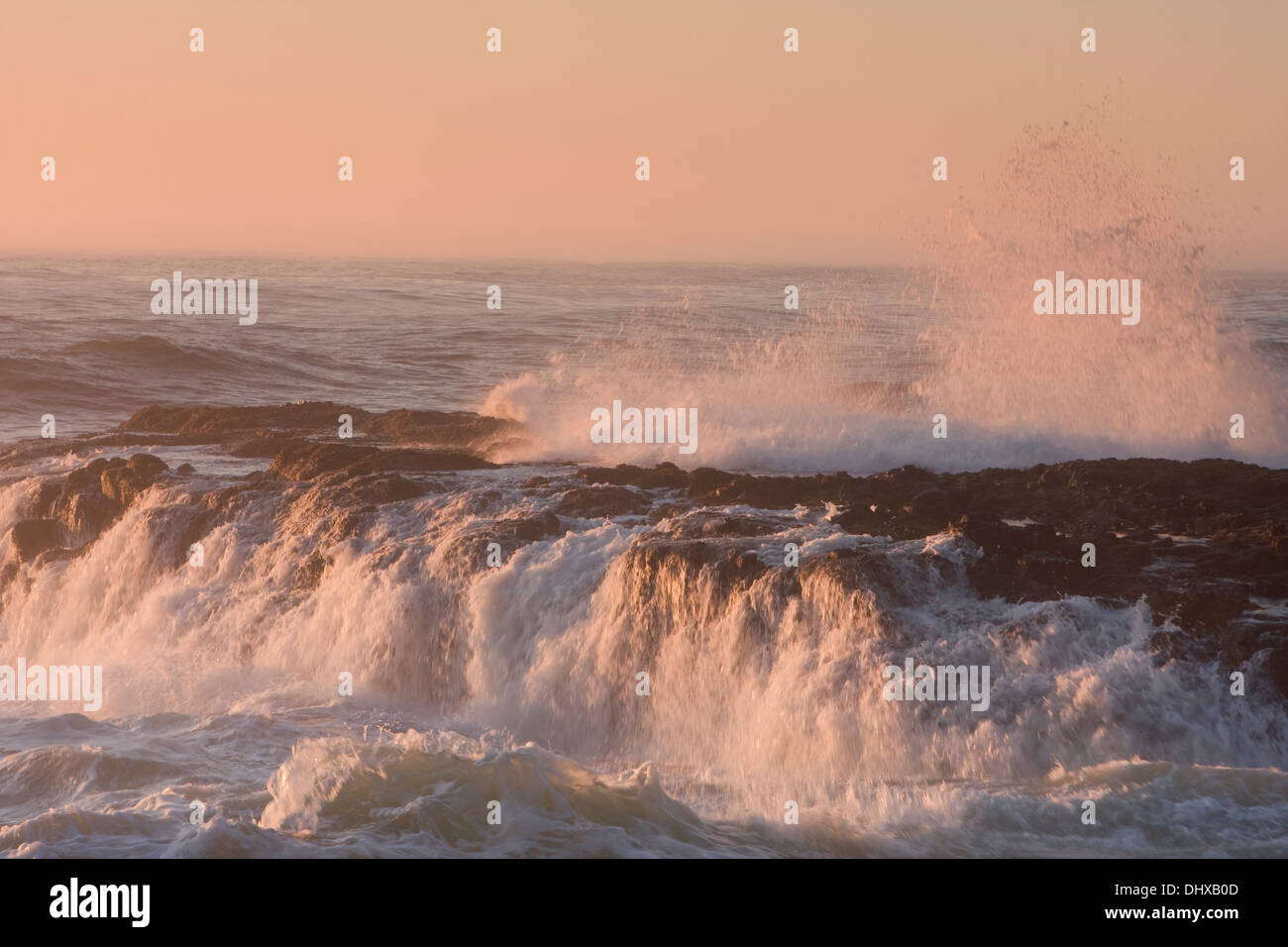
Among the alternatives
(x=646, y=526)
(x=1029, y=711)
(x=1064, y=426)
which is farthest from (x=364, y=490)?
(x=1064, y=426)

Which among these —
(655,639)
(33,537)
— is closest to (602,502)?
(655,639)

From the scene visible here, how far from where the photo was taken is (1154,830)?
388 inches

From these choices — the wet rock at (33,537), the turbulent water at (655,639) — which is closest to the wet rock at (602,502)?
the turbulent water at (655,639)

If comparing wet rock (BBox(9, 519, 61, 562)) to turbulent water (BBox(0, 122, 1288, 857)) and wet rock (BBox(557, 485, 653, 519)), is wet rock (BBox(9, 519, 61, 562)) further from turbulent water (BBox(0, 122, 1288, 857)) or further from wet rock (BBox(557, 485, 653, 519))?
wet rock (BBox(557, 485, 653, 519))

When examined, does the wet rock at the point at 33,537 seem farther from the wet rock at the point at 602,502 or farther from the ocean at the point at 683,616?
the wet rock at the point at 602,502

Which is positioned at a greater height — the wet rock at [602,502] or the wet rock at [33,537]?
the wet rock at [602,502]

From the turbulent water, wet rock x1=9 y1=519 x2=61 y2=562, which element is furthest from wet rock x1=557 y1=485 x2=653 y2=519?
wet rock x1=9 y1=519 x2=61 y2=562

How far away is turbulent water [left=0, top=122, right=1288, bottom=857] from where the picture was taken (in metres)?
10.5

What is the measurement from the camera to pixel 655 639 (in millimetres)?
14062

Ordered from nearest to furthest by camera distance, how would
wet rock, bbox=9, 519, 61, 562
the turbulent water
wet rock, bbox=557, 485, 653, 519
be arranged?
the turbulent water, wet rock, bbox=557, 485, 653, 519, wet rock, bbox=9, 519, 61, 562

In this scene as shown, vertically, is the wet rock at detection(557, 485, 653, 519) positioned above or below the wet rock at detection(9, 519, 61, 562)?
above

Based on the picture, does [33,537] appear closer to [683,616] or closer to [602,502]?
[602,502]

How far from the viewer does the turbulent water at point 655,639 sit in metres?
10.5
